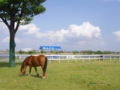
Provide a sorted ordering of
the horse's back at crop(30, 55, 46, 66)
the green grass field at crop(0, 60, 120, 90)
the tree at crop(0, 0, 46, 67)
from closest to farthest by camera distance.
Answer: the green grass field at crop(0, 60, 120, 90), the horse's back at crop(30, 55, 46, 66), the tree at crop(0, 0, 46, 67)

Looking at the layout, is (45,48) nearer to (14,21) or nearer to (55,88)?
(14,21)

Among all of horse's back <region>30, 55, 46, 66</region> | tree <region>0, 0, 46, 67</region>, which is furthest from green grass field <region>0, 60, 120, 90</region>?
tree <region>0, 0, 46, 67</region>

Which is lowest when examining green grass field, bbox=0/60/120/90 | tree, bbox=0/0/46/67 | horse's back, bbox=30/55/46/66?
green grass field, bbox=0/60/120/90

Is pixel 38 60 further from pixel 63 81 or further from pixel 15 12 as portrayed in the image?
pixel 15 12

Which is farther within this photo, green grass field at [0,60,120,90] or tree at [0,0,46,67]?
tree at [0,0,46,67]

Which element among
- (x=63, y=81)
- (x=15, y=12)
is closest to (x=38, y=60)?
(x=63, y=81)

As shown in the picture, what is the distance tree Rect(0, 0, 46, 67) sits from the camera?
19.5m

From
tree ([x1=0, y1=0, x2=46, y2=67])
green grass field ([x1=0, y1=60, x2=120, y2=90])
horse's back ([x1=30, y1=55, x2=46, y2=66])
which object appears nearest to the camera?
green grass field ([x1=0, y1=60, x2=120, y2=90])

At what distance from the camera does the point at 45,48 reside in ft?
110

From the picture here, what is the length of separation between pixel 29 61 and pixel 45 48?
20409mm

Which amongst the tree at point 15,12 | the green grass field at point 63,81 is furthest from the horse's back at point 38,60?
the tree at point 15,12

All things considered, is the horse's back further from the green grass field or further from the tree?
the tree

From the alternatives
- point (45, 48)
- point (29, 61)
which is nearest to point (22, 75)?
point (29, 61)

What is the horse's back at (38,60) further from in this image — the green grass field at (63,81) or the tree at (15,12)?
the tree at (15,12)
